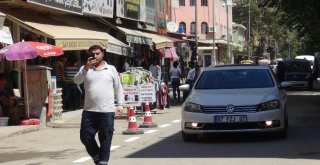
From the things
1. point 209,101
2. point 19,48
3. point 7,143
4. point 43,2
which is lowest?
point 7,143

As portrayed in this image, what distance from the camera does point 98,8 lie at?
83.9 feet

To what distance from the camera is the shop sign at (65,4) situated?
64.4 ft

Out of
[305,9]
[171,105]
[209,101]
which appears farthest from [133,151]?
[305,9]

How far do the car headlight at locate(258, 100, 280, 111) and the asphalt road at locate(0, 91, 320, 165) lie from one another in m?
0.67

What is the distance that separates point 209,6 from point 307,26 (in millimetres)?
55816

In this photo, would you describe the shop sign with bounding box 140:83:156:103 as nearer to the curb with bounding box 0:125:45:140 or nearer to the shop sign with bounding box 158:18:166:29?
the curb with bounding box 0:125:45:140

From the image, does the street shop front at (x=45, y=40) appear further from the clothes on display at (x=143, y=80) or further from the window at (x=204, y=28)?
the window at (x=204, y=28)

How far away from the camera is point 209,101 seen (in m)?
12.3

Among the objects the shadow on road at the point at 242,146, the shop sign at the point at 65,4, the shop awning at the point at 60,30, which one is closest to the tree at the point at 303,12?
the shop awning at the point at 60,30

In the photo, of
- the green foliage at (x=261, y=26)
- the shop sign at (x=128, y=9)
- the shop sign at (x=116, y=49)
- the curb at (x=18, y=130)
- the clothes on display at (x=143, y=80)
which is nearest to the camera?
the curb at (x=18, y=130)

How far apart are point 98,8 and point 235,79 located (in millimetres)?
13021

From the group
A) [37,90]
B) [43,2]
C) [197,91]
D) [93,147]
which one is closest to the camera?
[93,147]

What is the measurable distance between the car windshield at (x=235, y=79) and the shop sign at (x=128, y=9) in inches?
608

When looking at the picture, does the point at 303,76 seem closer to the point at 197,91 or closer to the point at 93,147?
the point at 197,91
